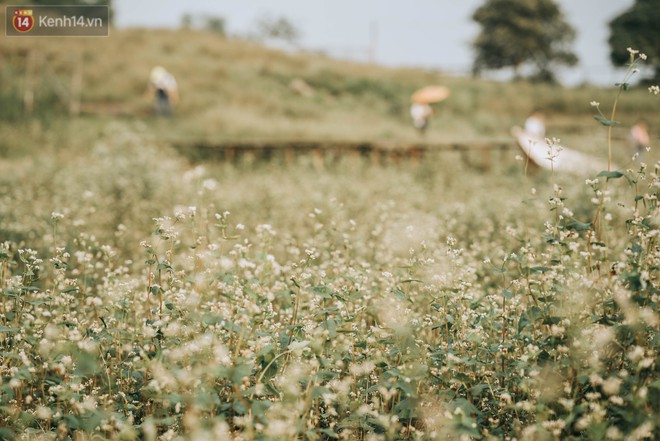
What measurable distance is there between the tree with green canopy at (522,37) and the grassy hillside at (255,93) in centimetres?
2086

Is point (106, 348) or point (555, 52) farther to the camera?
point (555, 52)

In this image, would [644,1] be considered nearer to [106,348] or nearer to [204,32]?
[204,32]

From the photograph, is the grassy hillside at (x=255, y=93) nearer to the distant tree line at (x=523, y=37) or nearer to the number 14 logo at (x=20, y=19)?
the number 14 logo at (x=20, y=19)

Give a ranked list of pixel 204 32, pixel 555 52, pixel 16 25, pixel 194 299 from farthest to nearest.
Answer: pixel 555 52
pixel 204 32
pixel 16 25
pixel 194 299

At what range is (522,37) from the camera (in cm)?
5631

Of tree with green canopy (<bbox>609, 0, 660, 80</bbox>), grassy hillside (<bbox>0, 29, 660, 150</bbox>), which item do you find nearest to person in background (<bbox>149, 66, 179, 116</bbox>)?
grassy hillside (<bbox>0, 29, 660, 150</bbox>)

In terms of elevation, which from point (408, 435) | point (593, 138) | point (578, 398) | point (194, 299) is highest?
point (593, 138)

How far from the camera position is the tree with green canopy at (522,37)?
5575 cm

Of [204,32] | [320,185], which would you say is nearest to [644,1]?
[204,32]

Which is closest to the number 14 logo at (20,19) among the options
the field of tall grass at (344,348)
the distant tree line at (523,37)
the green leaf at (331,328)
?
the field of tall grass at (344,348)

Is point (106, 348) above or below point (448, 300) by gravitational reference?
below

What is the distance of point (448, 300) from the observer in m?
3.37

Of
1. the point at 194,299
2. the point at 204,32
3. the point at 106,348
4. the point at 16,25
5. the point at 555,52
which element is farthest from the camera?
the point at 555,52

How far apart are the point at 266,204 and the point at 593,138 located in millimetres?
18926
